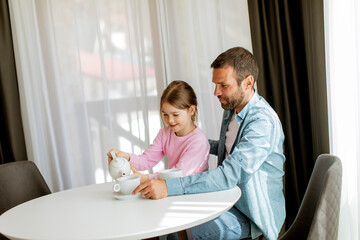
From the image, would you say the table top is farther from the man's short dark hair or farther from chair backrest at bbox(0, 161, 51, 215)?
the man's short dark hair

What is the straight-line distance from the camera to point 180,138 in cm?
204

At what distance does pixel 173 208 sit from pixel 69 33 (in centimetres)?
182

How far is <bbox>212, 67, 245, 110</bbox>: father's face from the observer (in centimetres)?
182

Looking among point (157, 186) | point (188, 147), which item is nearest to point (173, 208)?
point (157, 186)

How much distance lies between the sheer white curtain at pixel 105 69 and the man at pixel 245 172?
→ 36.3 inches

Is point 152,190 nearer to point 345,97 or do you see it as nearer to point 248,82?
point 248,82

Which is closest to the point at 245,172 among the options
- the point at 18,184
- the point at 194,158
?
the point at 194,158

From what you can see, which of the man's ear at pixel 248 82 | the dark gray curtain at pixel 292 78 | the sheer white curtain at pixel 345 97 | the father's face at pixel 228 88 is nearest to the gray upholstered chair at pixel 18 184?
the father's face at pixel 228 88

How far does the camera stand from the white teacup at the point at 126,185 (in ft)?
4.83

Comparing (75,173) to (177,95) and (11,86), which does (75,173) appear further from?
(177,95)

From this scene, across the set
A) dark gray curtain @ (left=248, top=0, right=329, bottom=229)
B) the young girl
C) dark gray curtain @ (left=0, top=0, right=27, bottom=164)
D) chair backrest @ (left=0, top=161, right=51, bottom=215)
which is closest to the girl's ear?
the young girl

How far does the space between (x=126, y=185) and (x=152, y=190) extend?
11cm

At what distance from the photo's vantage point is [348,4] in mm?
2189

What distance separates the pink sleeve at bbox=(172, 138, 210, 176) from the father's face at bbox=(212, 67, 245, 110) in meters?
0.25
